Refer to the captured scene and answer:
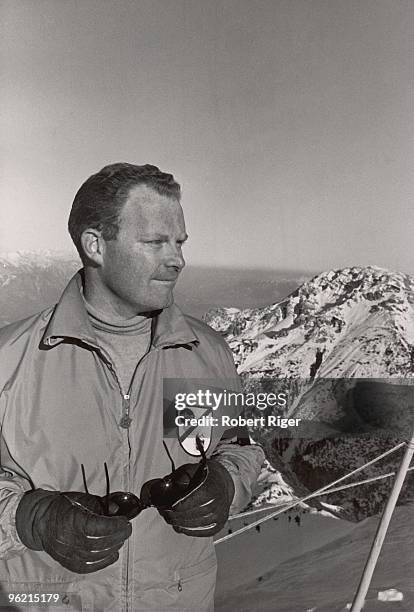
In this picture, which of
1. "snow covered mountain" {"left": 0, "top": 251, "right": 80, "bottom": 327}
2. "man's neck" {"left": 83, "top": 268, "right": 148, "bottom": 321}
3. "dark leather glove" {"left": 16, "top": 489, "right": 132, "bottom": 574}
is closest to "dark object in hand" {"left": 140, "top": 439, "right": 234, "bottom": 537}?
"dark leather glove" {"left": 16, "top": 489, "right": 132, "bottom": 574}

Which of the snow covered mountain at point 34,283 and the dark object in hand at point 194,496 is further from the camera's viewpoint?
the snow covered mountain at point 34,283

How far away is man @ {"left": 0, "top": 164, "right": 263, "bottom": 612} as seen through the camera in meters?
1.85

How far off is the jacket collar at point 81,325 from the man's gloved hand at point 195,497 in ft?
1.04

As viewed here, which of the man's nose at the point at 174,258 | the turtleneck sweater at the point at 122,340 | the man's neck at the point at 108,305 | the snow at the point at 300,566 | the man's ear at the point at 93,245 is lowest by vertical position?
the snow at the point at 300,566

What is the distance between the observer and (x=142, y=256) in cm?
190

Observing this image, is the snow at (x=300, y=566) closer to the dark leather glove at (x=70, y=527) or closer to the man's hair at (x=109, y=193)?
the dark leather glove at (x=70, y=527)

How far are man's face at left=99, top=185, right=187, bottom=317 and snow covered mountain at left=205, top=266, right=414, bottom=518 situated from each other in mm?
195

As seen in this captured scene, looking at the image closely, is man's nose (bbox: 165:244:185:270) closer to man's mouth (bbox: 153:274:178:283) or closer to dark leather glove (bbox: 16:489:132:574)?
man's mouth (bbox: 153:274:178:283)

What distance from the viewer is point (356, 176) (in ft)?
6.82

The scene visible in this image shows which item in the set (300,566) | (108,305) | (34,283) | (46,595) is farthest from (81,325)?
→ (300,566)

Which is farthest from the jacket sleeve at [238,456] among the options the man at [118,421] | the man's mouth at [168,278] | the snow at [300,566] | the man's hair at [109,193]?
the man's hair at [109,193]

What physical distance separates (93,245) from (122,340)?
25 centimetres

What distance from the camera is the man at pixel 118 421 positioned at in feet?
6.07

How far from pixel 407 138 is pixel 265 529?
111cm
